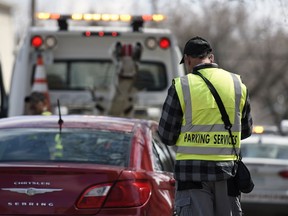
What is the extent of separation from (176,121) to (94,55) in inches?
268

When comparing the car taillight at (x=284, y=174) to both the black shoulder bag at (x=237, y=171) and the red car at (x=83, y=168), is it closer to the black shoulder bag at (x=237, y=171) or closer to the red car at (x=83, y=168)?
the red car at (x=83, y=168)

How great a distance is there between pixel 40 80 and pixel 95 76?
1015 mm

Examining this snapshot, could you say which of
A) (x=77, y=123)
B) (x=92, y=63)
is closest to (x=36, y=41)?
(x=92, y=63)

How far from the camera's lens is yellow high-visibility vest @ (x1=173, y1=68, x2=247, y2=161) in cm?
602

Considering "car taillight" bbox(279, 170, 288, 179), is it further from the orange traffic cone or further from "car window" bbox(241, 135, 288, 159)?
the orange traffic cone

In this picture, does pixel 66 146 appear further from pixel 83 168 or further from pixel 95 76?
pixel 95 76

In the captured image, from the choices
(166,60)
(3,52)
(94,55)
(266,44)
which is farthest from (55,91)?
(3,52)

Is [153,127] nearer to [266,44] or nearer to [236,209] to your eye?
[236,209]

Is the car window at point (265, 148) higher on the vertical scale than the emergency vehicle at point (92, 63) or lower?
lower

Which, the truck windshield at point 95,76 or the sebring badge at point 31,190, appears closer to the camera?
the sebring badge at point 31,190

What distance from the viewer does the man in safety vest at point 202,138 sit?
597 cm

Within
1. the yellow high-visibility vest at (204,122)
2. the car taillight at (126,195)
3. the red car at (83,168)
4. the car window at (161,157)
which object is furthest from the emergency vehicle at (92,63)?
the yellow high-visibility vest at (204,122)

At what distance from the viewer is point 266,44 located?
4534 cm

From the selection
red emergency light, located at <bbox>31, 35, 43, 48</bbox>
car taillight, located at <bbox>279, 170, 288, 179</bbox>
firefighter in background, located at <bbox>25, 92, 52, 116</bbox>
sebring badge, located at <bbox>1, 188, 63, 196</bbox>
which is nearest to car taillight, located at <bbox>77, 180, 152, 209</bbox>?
sebring badge, located at <bbox>1, 188, 63, 196</bbox>
